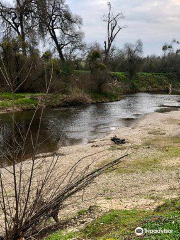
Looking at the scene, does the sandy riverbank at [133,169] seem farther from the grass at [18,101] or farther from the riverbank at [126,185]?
the grass at [18,101]

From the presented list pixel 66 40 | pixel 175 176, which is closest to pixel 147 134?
pixel 175 176

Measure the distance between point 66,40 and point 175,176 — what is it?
118 feet

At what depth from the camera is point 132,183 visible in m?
9.23

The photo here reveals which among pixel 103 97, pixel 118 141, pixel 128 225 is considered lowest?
pixel 118 141

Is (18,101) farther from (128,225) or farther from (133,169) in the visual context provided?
(128,225)

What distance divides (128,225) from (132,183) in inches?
173

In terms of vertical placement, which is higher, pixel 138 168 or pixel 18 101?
pixel 18 101

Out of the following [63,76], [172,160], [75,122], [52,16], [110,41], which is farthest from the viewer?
[110,41]

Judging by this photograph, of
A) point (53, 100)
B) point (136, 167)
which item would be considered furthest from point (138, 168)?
point (53, 100)

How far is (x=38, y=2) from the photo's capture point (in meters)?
38.3

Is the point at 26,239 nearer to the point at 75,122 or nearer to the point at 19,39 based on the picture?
the point at 75,122

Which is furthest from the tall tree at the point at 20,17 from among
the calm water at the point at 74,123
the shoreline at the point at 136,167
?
the shoreline at the point at 136,167

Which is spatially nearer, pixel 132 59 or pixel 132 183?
pixel 132 183

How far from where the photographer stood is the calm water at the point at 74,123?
1716cm
